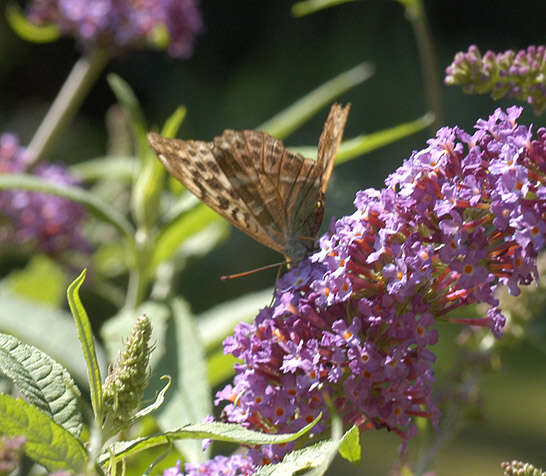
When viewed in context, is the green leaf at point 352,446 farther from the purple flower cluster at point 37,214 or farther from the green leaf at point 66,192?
the purple flower cluster at point 37,214

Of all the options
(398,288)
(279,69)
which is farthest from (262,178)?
(279,69)

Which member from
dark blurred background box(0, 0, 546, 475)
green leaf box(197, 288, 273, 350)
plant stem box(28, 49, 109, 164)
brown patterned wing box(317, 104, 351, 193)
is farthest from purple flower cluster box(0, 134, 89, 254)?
dark blurred background box(0, 0, 546, 475)

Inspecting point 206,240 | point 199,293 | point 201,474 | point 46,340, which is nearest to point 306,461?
point 201,474

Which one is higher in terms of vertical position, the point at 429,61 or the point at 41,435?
the point at 429,61

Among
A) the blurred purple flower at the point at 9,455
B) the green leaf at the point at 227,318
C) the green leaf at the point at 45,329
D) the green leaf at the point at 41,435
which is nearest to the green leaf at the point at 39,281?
the green leaf at the point at 45,329

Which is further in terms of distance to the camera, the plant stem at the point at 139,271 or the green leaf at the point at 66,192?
the plant stem at the point at 139,271

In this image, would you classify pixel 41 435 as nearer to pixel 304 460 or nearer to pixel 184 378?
pixel 304 460

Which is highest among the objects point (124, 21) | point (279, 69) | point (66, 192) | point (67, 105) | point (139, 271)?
point (279, 69)
